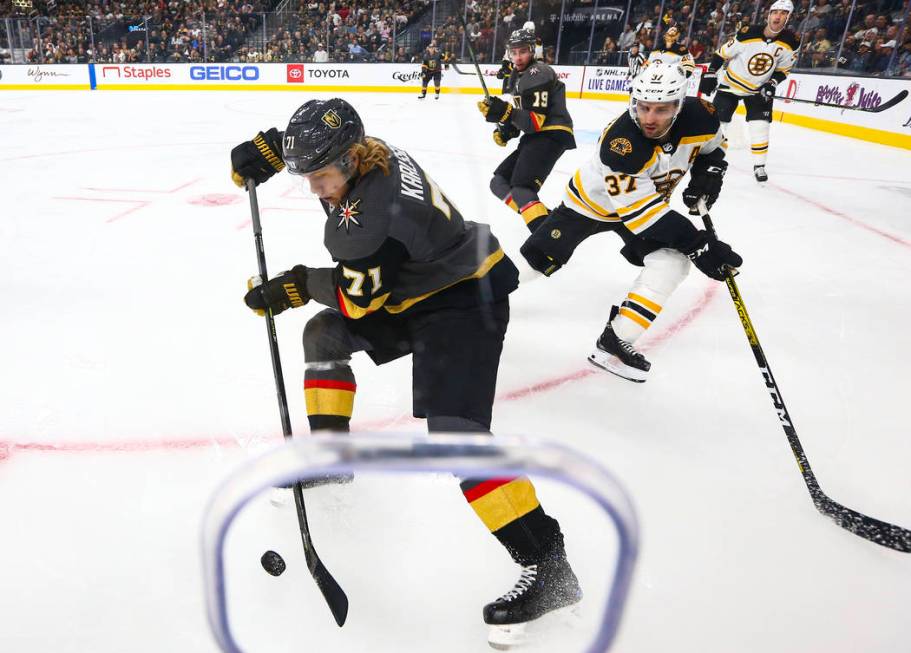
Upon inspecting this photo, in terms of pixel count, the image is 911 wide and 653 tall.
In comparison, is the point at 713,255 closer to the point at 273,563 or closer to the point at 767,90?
the point at 273,563

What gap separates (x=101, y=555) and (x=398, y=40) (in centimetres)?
1408

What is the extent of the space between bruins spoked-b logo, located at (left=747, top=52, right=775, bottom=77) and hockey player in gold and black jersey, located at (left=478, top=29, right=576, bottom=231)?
108 inches

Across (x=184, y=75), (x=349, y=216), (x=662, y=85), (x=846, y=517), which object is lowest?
(x=184, y=75)

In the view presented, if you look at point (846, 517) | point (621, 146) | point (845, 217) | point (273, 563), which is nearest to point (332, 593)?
point (273, 563)

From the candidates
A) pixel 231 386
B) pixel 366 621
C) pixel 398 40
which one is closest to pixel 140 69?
pixel 398 40

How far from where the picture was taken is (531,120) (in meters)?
3.62

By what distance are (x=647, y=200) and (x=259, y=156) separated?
4.42 ft

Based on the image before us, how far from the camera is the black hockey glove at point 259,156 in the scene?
194 centimetres

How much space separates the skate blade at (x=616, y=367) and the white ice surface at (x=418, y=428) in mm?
40

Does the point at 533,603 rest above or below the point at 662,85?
below

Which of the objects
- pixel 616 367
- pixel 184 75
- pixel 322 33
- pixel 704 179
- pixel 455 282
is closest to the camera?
pixel 455 282

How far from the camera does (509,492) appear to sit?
119 centimetres

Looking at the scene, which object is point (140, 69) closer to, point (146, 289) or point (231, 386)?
point (146, 289)

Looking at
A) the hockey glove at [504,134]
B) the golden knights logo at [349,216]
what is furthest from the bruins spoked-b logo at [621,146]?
the hockey glove at [504,134]
